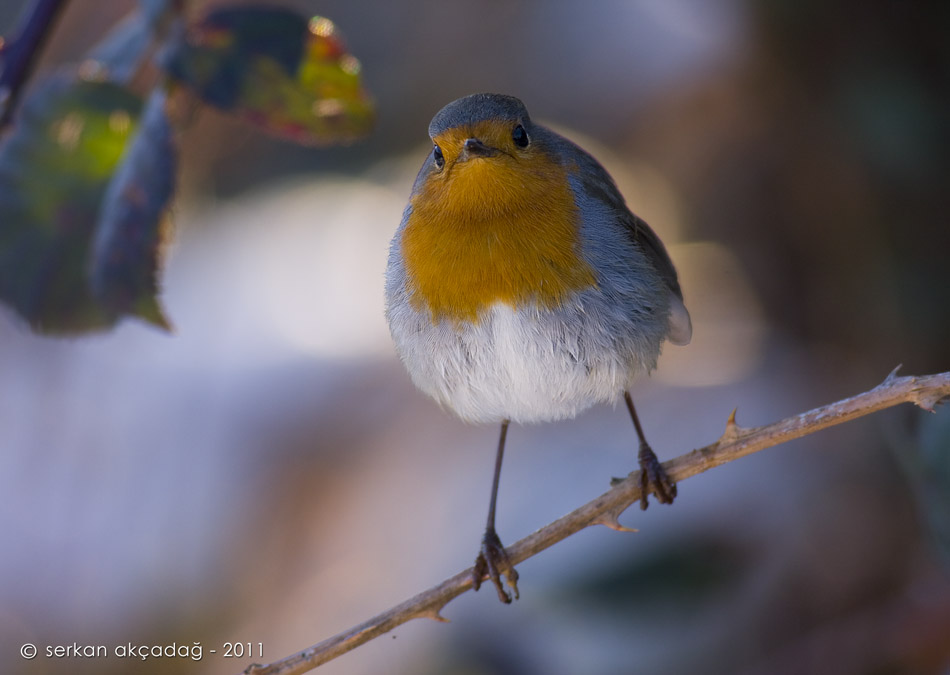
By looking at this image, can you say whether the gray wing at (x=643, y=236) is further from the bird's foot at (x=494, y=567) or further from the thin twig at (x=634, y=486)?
the bird's foot at (x=494, y=567)

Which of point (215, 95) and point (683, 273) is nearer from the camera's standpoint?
point (215, 95)

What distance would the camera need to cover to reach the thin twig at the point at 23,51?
6.27 ft

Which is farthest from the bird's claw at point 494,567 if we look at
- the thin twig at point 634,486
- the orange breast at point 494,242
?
the orange breast at point 494,242

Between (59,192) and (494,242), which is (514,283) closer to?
(494,242)

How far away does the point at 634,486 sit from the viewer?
2141mm

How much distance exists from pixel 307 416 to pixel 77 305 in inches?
104

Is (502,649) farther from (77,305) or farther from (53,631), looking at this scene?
(77,305)

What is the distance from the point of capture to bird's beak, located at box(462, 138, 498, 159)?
2078 millimetres

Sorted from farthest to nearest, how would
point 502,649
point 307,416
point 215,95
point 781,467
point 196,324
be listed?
point 196,324
point 307,416
point 781,467
point 502,649
point 215,95

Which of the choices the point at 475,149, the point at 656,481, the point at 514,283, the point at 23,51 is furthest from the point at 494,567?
the point at 23,51

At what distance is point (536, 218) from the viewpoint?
214 centimetres

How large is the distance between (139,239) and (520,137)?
2.86ft

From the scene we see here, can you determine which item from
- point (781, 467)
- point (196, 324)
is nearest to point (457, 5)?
point (196, 324)

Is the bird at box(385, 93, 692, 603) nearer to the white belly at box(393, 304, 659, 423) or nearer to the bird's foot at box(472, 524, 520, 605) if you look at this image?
the white belly at box(393, 304, 659, 423)
